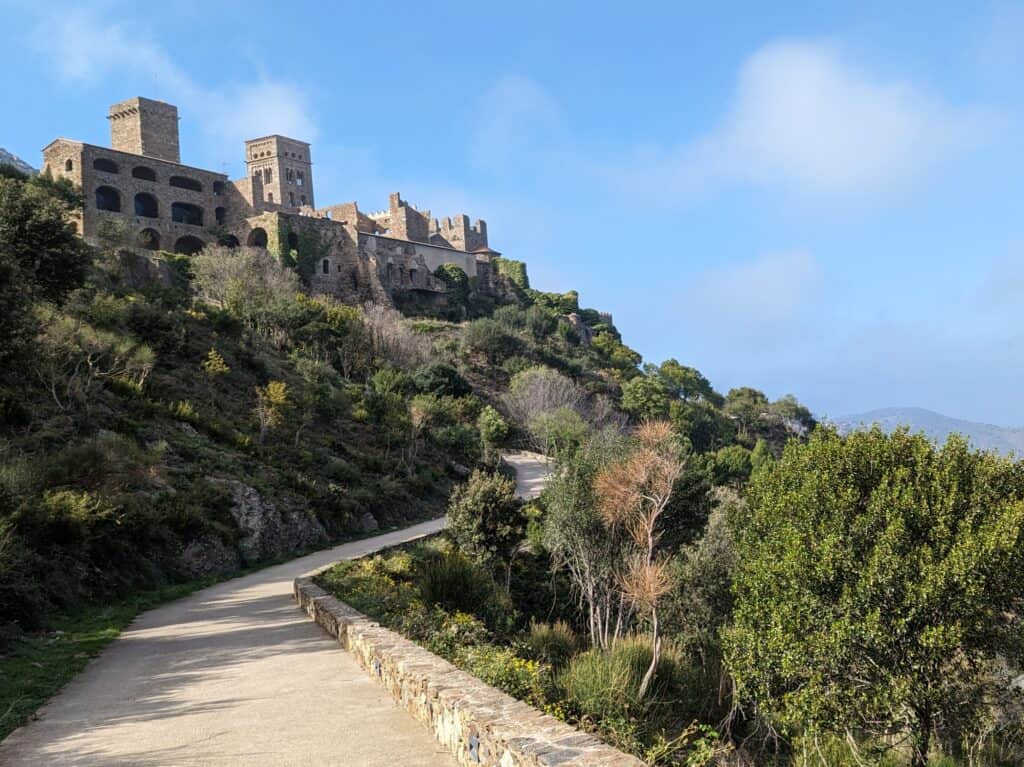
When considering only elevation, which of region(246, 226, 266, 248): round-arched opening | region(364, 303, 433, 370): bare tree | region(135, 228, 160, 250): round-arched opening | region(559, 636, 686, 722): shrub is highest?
region(246, 226, 266, 248): round-arched opening

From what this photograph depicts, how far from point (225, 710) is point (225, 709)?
0.03 meters

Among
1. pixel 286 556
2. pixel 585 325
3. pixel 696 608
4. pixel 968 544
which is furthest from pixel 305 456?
pixel 585 325

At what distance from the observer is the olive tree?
44.2ft

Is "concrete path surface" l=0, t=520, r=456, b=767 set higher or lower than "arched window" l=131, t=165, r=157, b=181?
lower

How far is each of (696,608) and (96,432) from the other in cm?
1693

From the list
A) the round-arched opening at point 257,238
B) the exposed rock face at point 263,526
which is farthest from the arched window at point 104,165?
the exposed rock face at point 263,526

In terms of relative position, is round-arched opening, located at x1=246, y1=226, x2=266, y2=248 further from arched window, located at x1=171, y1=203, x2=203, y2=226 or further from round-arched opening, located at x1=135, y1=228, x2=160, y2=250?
round-arched opening, located at x1=135, y1=228, x2=160, y2=250

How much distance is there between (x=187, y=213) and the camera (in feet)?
209

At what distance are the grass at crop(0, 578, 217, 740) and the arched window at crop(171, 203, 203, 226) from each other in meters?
54.8

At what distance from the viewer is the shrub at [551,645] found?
12062mm

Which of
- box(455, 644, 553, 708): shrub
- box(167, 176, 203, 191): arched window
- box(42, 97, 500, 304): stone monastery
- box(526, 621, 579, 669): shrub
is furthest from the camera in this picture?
box(167, 176, 203, 191): arched window

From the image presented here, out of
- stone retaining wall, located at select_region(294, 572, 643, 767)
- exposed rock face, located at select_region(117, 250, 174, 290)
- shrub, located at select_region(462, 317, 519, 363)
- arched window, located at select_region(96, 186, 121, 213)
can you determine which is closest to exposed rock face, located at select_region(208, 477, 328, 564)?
stone retaining wall, located at select_region(294, 572, 643, 767)

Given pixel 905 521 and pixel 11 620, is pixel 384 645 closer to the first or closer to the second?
pixel 11 620

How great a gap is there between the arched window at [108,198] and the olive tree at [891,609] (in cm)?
5735
